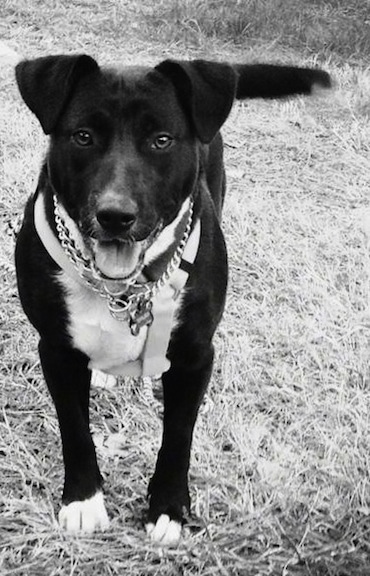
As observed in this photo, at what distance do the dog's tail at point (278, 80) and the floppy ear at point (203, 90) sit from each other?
71 cm

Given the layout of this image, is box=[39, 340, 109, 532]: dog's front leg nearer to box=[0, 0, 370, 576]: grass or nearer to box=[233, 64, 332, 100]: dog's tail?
box=[0, 0, 370, 576]: grass

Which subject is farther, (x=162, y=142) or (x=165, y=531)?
(x=165, y=531)

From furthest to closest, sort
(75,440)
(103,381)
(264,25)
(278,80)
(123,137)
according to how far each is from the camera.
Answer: (264,25)
(103,381)
(278,80)
(75,440)
(123,137)

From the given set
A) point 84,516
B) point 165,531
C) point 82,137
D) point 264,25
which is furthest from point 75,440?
point 264,25

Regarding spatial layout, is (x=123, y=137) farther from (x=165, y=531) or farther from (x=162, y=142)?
(x=165, y=531)

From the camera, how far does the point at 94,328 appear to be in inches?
104

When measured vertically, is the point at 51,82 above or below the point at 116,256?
above

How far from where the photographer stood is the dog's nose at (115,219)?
2.34 metres

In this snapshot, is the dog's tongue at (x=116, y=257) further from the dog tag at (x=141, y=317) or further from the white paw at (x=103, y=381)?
the white paw at (x=103, y=381)

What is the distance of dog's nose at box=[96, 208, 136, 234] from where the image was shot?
2336mm

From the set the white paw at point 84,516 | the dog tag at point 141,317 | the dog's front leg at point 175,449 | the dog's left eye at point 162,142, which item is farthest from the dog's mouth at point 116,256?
the white paw at point 84,516

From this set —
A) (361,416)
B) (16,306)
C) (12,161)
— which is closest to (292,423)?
(361,416)

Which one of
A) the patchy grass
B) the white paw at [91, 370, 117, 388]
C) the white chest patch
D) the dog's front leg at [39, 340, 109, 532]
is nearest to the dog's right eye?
the white chest patch

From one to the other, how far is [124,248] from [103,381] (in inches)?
42.2
